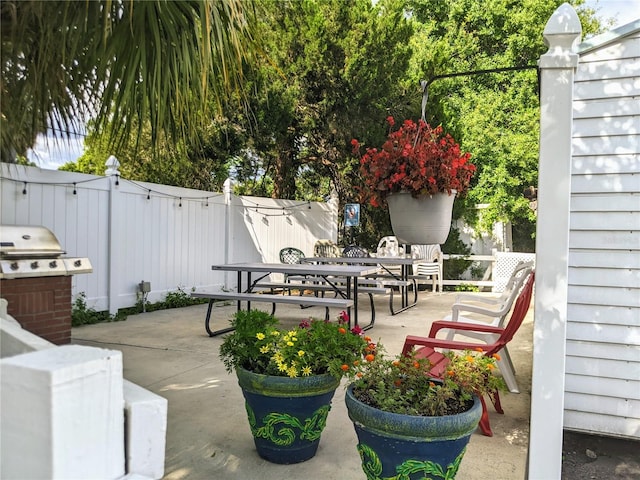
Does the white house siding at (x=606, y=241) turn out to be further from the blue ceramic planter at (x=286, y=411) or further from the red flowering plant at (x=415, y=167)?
the blue ceramic planter at (x=286, y=411)

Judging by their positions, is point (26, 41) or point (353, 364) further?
point (353, 364)

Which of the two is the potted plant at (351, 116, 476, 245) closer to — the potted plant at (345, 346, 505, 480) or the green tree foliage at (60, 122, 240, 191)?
the potted plant at (345, 346, 505, 480)

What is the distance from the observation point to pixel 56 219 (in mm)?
5055

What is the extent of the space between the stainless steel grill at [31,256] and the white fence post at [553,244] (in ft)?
7.31

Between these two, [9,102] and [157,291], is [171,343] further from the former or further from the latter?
[9,102]

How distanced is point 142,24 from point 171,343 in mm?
3286

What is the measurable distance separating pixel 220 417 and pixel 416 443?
1461 millimetres

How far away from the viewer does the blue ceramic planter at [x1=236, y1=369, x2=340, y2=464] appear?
2.03 m

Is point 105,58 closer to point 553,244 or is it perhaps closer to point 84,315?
point 553,244

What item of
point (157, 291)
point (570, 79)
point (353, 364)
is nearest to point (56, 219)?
point (157, 291)

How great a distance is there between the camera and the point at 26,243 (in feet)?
7.52

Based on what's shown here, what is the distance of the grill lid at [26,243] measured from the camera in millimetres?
2176

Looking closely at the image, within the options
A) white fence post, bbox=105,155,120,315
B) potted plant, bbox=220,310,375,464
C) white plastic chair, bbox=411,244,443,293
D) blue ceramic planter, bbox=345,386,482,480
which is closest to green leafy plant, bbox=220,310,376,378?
potted plant, bbox=220,310,375,464

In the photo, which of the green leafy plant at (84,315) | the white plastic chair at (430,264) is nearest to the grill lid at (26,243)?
the green leafy plant at (84,315)
